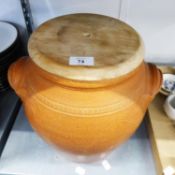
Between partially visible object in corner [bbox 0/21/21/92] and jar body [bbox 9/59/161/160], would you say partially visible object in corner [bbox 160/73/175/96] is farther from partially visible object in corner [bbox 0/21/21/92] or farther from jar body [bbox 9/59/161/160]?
partially visible object in corner [bbox 0/21/21/92]

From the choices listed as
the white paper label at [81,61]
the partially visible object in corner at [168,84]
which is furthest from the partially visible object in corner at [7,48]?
the partially visible object in corner at [168,84]

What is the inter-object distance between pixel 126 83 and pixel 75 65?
0.10m

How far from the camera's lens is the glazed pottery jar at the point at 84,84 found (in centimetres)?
42

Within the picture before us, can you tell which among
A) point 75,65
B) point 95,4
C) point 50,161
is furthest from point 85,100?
point 95,4

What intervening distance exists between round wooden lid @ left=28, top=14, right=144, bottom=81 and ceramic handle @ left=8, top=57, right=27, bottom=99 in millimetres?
72

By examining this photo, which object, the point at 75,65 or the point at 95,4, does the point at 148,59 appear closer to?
the point at 95,4

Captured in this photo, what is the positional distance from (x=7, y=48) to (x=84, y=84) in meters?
0.34

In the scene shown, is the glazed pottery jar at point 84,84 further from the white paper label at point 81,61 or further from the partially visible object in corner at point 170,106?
the partially visible object in corner at point 170,106

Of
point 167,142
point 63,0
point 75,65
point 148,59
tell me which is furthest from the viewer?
point 148,59

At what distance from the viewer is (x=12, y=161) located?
23.9 inches

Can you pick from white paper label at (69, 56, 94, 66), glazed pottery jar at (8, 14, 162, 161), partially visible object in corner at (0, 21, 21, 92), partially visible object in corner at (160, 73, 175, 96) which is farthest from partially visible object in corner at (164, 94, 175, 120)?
partially visible object in corner at (0, 21, 21, 92)

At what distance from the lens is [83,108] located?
0.43 m

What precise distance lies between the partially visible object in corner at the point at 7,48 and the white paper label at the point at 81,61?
306mm

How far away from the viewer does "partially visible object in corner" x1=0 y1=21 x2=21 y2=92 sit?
2.20 ft
